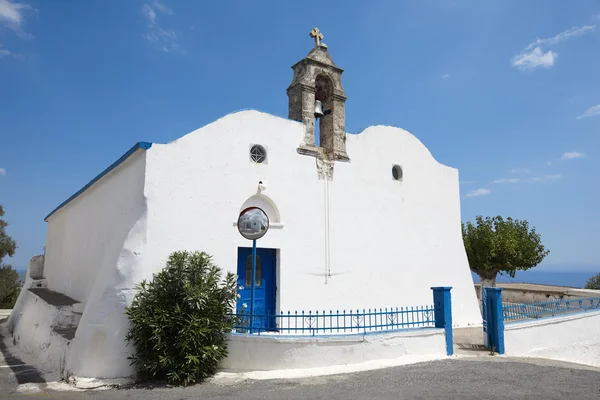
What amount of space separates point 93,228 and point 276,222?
17.2ft

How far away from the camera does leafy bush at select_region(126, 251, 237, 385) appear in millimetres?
7285

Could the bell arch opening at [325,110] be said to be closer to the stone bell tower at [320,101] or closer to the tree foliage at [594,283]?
the stone bell tower at [320,101]

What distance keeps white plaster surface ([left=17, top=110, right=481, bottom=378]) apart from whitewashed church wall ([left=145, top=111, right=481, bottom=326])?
0.03 metres

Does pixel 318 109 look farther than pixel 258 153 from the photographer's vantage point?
Yes

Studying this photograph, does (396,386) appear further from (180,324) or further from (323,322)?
(180,324)

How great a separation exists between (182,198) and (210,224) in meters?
0.80

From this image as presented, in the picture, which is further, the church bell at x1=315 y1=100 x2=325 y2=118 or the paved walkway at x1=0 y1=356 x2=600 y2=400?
the church bell at x1=315 y1=100 x2=325 y2=118

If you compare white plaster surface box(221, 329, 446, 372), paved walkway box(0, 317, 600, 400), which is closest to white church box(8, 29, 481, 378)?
paved walkway box(0, 317, 600, 400)

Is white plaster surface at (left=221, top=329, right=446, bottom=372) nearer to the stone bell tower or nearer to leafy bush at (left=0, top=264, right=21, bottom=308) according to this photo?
the stone bell tower

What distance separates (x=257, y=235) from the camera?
8.62 meters

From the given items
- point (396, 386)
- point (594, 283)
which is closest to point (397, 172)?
point (396, 386)

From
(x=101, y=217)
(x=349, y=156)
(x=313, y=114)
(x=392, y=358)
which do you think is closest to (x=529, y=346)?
(x=392, y=358)

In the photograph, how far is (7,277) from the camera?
25672 millimetres

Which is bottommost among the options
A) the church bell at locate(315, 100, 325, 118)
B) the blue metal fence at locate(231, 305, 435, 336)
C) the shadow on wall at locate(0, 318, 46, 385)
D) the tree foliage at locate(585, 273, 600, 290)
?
the shadow on wall at locate(0, 318, 46, 385)
